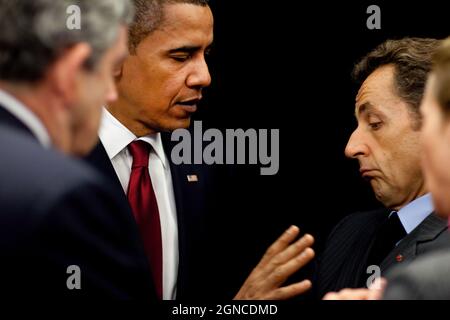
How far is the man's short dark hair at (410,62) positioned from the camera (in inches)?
113

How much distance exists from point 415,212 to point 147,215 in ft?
2.80

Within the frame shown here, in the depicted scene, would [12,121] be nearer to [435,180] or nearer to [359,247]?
[435,180]

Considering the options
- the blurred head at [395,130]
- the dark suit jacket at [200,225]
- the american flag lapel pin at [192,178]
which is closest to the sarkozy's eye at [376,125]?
the blurred head at [395,130]

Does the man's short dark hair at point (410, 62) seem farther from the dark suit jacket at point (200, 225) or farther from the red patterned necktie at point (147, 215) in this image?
the red patterned necktie at point (147, 215)

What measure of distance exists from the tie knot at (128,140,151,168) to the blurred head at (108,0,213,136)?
0.12 feet

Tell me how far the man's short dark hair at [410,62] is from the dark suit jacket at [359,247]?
0.38m

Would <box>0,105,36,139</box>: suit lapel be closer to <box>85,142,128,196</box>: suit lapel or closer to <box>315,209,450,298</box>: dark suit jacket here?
<box>85,142,128,196</box>: suit lapel

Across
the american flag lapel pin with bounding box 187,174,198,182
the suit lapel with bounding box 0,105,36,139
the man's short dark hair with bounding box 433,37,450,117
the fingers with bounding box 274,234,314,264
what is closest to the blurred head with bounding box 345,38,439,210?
the fingers with bounding box 274,234,314,264

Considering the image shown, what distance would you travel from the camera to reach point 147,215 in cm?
267

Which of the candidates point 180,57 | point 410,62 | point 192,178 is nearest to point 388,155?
point 410,62

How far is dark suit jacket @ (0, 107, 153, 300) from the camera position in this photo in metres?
1.45

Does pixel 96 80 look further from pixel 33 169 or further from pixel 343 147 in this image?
pixel 343 147

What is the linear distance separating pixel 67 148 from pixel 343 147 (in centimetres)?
143
